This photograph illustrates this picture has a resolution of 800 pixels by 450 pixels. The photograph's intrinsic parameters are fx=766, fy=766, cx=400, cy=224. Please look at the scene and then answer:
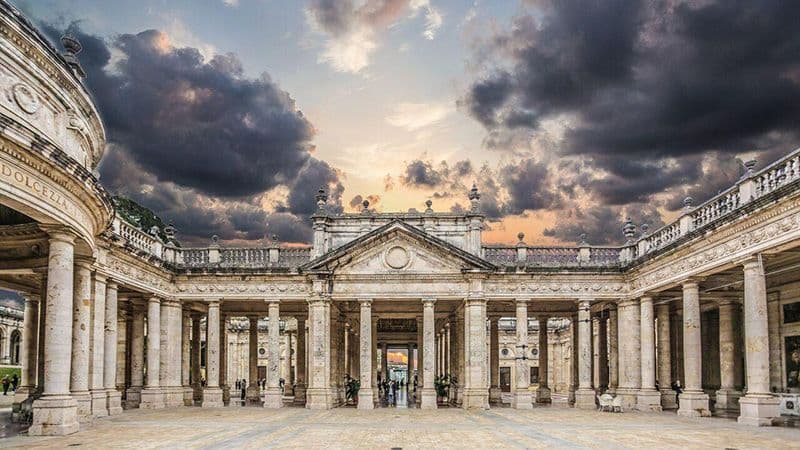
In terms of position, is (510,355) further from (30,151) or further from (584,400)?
(30,151)

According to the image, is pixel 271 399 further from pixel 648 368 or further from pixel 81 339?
pixel 648 368

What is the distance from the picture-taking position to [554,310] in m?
48.4

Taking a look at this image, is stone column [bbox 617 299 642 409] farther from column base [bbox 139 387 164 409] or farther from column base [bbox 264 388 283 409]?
column base [bbox 139 387 164 409]

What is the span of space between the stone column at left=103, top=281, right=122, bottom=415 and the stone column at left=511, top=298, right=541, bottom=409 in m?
20.2

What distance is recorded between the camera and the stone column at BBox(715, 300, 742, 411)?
37.2 m

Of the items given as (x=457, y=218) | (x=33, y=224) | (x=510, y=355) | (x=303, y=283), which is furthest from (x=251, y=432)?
(x=510, y=355)

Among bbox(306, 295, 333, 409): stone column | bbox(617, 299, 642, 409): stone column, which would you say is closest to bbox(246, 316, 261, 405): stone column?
bbox(306, 295, 333, 409): stone column

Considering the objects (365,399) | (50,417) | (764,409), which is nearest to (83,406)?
(50,417)

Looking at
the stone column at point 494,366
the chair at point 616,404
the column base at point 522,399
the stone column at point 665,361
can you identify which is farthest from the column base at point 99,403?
the stone column at point 665,361

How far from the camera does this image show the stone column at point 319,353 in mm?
41438

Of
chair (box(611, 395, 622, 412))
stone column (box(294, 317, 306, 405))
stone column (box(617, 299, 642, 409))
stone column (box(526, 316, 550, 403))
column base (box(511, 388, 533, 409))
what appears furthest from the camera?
stone column (box(294, 317, 306, 405))

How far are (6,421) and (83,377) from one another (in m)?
5.02

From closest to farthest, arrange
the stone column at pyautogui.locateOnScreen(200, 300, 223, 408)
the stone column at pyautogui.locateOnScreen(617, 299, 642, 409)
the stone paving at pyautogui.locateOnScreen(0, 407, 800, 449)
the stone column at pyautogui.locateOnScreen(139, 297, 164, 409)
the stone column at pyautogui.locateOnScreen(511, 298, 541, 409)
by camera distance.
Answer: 1. the stone paving at pyautogui.locateOnScreen(0, 407, 800, 449)
2. the stone column at pyautogui.locateOnScreen(139, 297, 164, 409)
3. the stone column at pyautogui.locateOnScreen(617, 299, 642, 409)
4. the stone column at pyautogui.locateOnScreen(511, 298, 541, 409)
5. the stone column at pyautogui.locateOnScreen(200, 300, 223, 408)

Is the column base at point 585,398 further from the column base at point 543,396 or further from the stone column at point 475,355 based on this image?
the column base at point 543,396
